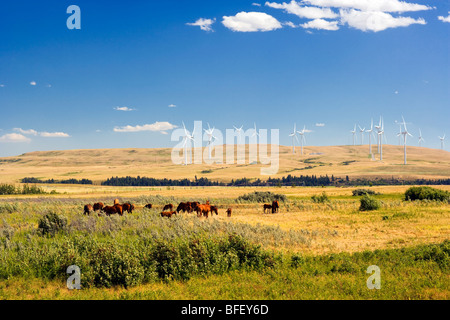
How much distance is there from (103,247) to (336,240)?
38.4ft

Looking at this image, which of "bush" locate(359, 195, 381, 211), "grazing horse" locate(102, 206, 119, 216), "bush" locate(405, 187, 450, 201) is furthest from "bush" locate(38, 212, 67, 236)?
"bush" locate(405, 187, 450, 201)

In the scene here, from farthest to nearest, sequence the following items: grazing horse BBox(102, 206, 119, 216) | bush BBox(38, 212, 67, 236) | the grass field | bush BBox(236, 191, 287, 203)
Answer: bush BBox(236, 191, 287, 203), grazing horse BBox(102, 206, 119, 216), bush BBox(38, 212, 67, 236), the grass field

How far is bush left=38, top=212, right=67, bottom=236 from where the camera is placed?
17.7m

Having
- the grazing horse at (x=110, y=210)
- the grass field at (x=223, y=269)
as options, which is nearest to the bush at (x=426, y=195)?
the grass field at (x=223, y=269)

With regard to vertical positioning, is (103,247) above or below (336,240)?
above

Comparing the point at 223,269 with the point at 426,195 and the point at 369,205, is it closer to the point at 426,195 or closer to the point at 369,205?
the point at 369,205

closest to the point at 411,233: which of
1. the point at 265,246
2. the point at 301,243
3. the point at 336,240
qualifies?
the point at 336,240

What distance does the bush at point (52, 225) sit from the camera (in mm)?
17672

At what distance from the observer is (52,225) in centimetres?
1794

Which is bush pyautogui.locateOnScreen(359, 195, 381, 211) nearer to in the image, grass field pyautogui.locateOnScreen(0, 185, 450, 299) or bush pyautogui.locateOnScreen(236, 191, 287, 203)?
bush pyautogui.locateOnScreen(236, 191, 287, 203)

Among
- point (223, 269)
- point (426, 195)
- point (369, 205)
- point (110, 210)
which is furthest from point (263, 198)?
point (223, 269)

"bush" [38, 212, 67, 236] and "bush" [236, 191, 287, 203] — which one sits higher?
"bush" [38, 212, 67, 236]
